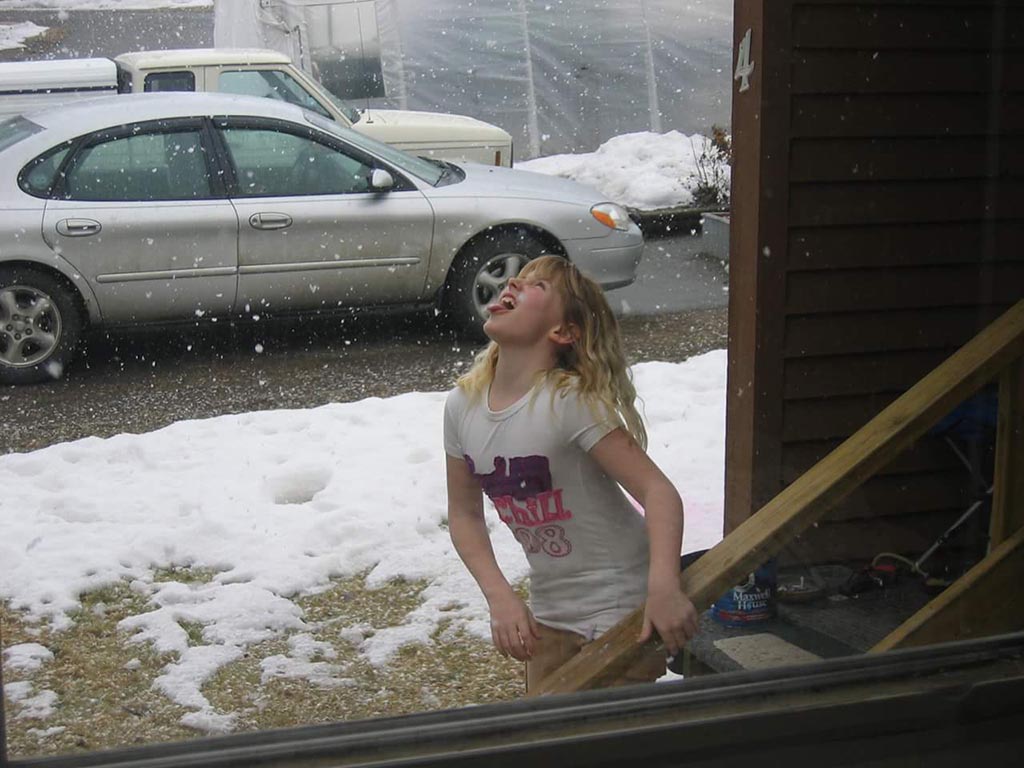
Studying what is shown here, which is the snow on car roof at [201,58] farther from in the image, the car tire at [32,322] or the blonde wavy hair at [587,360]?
the blonde wavy hair at [587,360]

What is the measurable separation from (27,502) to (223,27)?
10.9 feet

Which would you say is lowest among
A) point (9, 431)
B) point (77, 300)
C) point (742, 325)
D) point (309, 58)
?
point (9, 431)

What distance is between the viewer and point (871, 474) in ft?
7.44

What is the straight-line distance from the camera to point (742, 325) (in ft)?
10.8

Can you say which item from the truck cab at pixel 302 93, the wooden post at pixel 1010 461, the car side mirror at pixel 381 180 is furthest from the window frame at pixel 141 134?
the wooden post at pixel 1010 461

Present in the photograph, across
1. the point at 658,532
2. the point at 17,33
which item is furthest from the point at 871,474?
the point at 17,33

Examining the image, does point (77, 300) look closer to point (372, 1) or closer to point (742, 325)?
point (372, 1)

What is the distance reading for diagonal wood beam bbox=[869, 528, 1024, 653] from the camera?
2322 mm

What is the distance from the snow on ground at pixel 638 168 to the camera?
293 inches

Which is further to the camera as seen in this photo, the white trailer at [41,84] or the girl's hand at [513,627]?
the white trailer at [41,84]

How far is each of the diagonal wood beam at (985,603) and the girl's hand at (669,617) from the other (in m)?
0.62

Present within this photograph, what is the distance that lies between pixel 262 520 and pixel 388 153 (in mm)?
2577

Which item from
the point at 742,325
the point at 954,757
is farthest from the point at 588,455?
the point at 742,325

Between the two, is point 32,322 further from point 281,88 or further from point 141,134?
point 281,88
